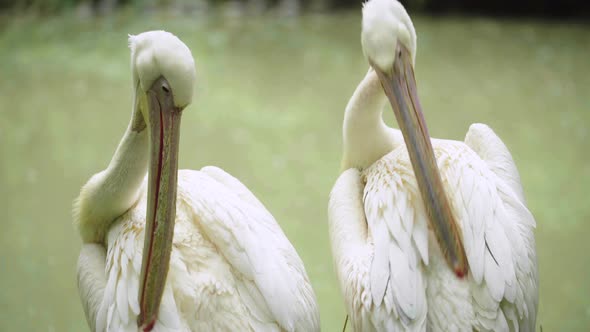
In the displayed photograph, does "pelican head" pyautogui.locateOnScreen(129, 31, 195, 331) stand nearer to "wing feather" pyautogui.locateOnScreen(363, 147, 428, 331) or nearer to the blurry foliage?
"wing feather" pyautogui.locateOnScreen(363, 147, 428, 331)

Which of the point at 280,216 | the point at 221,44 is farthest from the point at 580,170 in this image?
the point at 221,44

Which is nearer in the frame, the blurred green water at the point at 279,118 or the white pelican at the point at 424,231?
the white pelican at the point at 424,231

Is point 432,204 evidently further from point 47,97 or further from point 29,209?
→ point 47,97

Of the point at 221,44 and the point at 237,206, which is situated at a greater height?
the point at 221,44

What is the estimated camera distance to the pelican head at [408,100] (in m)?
2.40

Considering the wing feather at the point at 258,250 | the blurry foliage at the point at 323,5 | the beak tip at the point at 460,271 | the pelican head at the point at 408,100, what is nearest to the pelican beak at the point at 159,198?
the wing feather at the point at 258,250

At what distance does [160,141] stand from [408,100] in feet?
3.24

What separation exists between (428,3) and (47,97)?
602cm

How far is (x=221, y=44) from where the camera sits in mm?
8984

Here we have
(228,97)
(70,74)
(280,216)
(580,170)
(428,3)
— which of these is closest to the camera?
(280,216)

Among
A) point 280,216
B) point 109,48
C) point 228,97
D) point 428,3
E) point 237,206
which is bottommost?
point 280,216

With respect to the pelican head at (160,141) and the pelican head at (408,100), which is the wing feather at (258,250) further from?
the pelican head at (408,100)

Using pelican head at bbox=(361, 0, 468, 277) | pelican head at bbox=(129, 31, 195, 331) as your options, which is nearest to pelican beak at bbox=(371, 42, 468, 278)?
pelican head at bbox=(361, 0, 468, 277)

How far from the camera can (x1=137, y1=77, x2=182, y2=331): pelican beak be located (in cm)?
224
